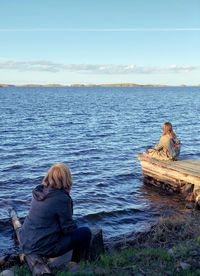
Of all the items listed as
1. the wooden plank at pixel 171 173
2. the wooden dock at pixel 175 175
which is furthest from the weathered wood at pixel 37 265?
the wooden plank at pixel 171 173

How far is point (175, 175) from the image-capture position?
16.6 metres

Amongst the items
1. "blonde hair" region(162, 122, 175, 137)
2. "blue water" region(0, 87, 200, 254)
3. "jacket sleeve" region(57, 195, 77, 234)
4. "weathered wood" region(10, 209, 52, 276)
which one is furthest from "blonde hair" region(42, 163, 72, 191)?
"blonde hair" region(162, 122, 175, 137)

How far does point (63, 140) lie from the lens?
3181 cm

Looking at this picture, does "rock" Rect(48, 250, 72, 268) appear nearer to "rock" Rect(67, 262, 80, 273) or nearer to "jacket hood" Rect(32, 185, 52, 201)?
"rock" Rect(67, 262, 80, 273)

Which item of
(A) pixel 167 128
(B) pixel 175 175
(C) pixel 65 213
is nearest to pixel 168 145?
(A) pixel 167 128

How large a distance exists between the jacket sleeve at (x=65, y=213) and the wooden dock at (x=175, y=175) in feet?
25.3

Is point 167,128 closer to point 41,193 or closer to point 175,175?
point 175,175

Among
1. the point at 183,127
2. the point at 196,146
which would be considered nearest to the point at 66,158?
the point at 196,146

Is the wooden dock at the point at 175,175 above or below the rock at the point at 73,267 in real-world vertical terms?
below

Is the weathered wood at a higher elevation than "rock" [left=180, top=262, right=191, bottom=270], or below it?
below

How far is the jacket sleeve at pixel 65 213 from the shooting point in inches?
290

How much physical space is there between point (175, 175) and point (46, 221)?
992 centimetres

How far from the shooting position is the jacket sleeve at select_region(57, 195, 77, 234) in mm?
7375

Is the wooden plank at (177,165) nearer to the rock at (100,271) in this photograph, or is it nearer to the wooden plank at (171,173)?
the wooden plank at (171,173)
